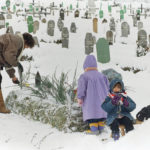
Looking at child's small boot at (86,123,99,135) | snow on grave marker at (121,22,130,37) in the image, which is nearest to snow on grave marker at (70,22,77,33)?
snow on grave marker at (121,22,130,37)

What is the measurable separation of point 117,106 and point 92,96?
741mm

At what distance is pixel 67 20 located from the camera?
54.6 feet

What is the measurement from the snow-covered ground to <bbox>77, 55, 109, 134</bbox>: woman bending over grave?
8.7 inches

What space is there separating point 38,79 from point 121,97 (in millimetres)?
1832

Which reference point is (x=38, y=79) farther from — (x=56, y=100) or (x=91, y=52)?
(x=91, y=52)

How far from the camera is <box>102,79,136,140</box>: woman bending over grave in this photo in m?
3.49

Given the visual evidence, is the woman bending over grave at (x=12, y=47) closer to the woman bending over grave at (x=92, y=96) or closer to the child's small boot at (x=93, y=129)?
the woman bending over grave at (x=92, y=96)

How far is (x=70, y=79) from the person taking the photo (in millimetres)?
8133

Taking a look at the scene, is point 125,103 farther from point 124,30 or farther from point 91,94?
point 124,30

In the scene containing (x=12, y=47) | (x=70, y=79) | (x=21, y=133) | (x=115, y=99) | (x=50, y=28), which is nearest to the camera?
(x=115, y=99)

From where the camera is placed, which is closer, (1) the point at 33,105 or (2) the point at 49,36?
(1) the point at 33,105

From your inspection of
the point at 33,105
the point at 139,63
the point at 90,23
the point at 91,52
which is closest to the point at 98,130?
the point at 33,105

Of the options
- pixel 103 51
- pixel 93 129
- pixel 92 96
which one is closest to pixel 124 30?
pixel 103 51

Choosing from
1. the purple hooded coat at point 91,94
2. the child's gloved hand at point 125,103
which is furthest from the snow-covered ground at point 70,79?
the child's gloved hand at point 125,103
